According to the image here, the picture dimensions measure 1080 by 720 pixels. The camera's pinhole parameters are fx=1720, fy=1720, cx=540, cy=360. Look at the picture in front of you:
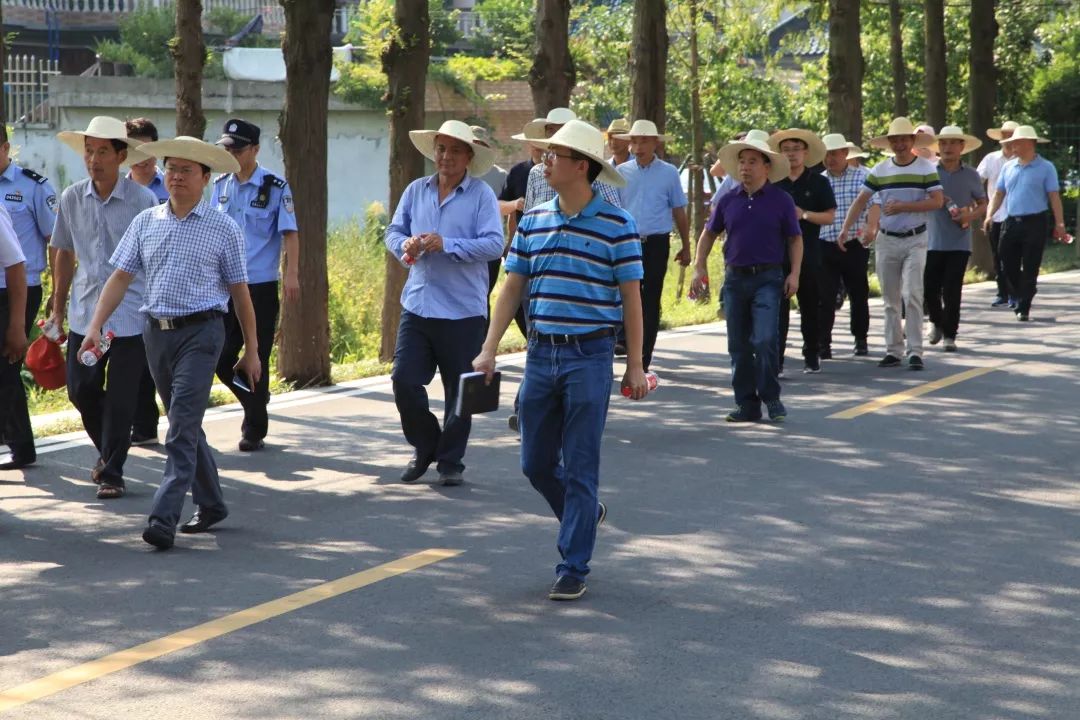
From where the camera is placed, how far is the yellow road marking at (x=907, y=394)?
1180 cm

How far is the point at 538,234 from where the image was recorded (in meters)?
7.00

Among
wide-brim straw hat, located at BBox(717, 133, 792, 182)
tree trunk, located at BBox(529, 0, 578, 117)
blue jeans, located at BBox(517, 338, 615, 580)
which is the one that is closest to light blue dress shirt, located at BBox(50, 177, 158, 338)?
blue jeans, located at BBox(517, 338, 615, 580)

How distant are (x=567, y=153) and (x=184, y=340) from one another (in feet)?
7.38

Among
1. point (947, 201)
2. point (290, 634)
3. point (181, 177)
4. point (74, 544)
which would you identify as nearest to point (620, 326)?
point (290, 634)

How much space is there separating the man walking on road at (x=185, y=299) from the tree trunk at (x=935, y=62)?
1982cm

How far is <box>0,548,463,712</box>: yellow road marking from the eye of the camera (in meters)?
5.68

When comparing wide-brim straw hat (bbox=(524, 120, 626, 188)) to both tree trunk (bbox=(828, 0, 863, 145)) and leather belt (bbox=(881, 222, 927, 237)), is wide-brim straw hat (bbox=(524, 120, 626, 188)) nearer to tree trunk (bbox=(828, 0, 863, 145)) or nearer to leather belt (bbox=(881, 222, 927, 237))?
leather belt (bbox=(881, 222, 927, 237))

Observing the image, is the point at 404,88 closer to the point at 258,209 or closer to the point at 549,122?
the point at 549,122

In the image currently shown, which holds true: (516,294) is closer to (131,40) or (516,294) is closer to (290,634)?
(290,634)

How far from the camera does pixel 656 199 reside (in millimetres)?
13438

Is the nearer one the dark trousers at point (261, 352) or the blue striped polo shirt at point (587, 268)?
the blue striped polo shirt at point (587, 268)

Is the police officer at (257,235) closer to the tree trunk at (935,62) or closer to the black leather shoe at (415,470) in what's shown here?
the black leather shoe at (415,470)

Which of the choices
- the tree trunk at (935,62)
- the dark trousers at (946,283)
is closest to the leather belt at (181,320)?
the dark trousers at (946,283)

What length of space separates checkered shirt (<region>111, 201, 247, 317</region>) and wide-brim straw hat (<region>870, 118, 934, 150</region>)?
7607 mm
